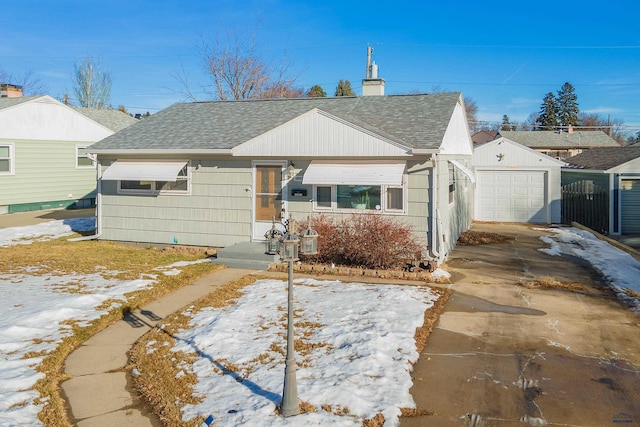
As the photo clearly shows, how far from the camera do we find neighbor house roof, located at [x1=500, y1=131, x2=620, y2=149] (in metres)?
44.3

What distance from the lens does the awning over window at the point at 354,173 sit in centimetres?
1095

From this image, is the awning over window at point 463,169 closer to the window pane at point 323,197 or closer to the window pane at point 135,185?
the window pane at point 323,197

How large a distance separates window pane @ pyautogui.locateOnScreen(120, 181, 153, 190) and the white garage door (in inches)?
498

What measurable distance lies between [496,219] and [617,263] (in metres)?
8.59

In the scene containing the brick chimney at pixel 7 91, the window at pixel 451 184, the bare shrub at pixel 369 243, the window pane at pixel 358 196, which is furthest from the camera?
the brick chimney at pixel 7 91

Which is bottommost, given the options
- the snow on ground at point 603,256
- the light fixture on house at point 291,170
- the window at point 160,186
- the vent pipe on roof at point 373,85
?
the snow on ground at point 603,256

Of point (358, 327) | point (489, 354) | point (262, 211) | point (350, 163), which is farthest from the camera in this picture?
point (262, 211)

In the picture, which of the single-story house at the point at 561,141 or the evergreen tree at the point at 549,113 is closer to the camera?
the single-story house at the point at 561,141

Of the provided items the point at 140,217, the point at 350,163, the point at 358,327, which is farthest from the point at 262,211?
the point at 358,327

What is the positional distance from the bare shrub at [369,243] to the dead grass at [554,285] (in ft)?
7.39

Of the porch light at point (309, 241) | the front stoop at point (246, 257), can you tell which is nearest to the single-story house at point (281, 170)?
the front stoop at point (246, 257)

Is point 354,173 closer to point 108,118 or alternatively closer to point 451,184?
point 451,184

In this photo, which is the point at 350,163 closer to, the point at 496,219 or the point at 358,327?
the point at 358,327

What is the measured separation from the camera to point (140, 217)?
45.8 feet
